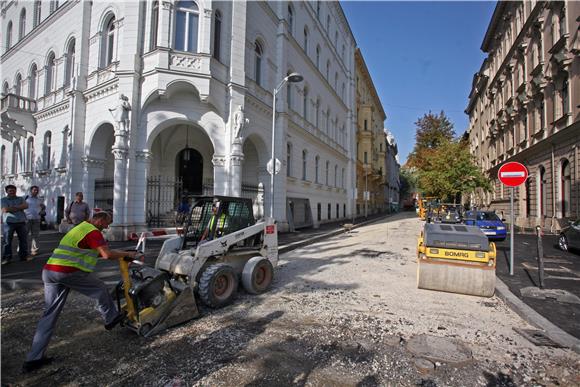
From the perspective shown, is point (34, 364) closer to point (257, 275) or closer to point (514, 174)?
point (257, 275)

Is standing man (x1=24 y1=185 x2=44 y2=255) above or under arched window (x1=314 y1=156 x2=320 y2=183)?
under

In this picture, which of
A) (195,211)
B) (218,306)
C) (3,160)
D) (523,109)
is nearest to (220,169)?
(195,211)

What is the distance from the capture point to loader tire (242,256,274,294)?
5637mm

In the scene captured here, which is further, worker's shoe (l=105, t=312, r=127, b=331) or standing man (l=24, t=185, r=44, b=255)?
standing man (l=24, t=185, r=44, b=255)

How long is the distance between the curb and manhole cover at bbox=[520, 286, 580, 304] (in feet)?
1.05

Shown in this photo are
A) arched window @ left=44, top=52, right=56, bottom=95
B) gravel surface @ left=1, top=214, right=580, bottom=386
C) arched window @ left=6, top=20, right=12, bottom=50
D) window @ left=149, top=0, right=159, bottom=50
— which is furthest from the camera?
arched window @ left=6, top=20, right=12, bottom=50

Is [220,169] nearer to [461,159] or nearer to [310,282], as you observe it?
[310,282]

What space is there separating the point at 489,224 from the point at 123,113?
16981 millimetres

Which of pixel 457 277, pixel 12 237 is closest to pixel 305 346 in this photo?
pixel 457 277

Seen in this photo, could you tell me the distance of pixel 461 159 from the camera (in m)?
24.9

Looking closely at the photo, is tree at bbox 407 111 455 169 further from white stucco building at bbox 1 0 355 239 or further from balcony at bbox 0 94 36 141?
balcony at bbox 0 94 36 141

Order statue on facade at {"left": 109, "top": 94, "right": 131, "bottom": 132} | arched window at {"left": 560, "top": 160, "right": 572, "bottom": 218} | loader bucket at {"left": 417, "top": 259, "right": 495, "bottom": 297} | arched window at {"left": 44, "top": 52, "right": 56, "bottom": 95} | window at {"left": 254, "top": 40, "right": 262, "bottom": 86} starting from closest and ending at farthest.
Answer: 1. loader bucket at {"left": 417, "top": 259, "right": 495, "bottom": 297}
2. statue on facade at {"left": 109, "top": 94, "right": 131, "bottom": 132}
3. window at {"left": 254, "top": 40, "right": 262, "bottom": 86}
4. arched window at {"left": 560, "top": 160, "right": 572, "bottom": 218}
5. arched window at {"left": 44, "top": 52, "right": 56, "bottom": 95}

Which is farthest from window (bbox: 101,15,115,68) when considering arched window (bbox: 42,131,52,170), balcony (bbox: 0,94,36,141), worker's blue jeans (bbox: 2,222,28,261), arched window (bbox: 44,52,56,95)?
worker's blue jeans (bbox: 2,222,28,261)

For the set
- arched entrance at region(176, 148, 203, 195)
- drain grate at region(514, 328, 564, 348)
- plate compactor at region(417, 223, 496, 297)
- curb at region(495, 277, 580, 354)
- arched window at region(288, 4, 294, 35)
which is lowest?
drain grate at region(514, 328, 564, 348)
